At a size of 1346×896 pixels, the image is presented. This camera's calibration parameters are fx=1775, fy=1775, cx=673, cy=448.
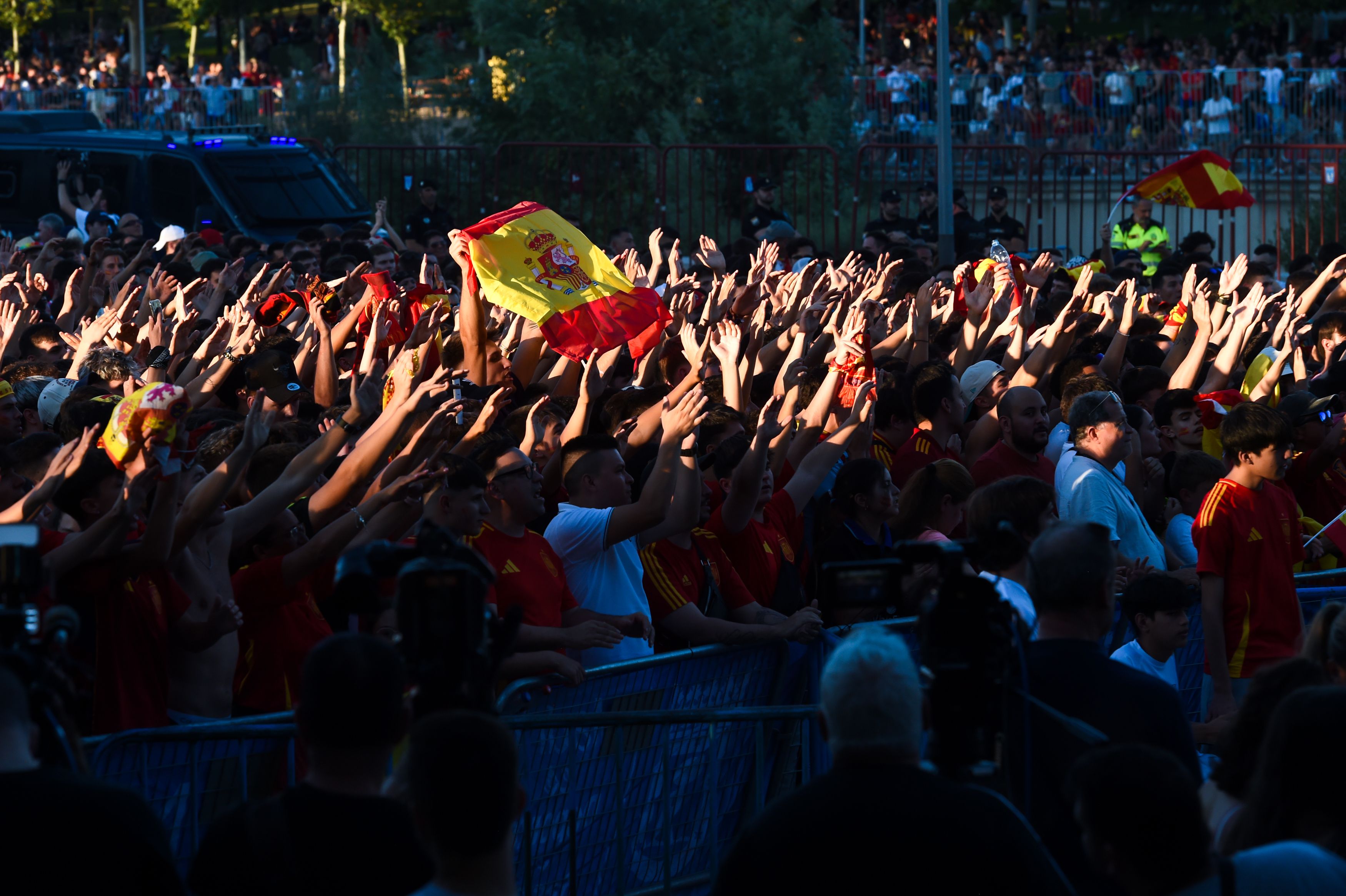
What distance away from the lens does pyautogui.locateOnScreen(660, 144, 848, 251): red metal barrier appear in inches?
878

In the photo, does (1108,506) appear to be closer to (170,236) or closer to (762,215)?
(170,236)

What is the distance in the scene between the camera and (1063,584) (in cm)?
458

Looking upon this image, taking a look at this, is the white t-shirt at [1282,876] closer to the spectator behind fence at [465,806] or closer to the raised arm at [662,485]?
the spectator behind fence at [465,806]

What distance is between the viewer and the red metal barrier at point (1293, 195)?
21.0 metres

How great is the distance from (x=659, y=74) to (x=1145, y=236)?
31.9 feet

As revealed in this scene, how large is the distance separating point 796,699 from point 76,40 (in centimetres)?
4945

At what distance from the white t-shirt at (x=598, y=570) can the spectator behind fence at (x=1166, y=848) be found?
319 cm

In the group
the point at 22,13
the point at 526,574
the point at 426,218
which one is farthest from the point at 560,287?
the point at 22,13

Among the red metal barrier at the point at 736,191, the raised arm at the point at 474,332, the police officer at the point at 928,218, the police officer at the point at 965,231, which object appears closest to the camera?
the raised arm at the point at 474,332

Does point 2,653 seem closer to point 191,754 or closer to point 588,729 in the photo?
point 191,754

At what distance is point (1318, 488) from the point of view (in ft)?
28.8

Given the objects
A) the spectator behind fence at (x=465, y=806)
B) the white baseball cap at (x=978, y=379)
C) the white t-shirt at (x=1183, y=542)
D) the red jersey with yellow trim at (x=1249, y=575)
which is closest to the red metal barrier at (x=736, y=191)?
the white baseball cap at (x=978, y=379)

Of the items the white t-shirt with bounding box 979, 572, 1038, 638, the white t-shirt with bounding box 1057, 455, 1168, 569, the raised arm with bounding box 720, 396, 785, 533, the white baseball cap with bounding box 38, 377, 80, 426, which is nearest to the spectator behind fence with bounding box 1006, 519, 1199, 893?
the white t-shirt with bounding box 979, 572, 1038, 638

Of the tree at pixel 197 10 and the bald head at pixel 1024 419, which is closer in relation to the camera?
the bald head at pixel 1024 419
